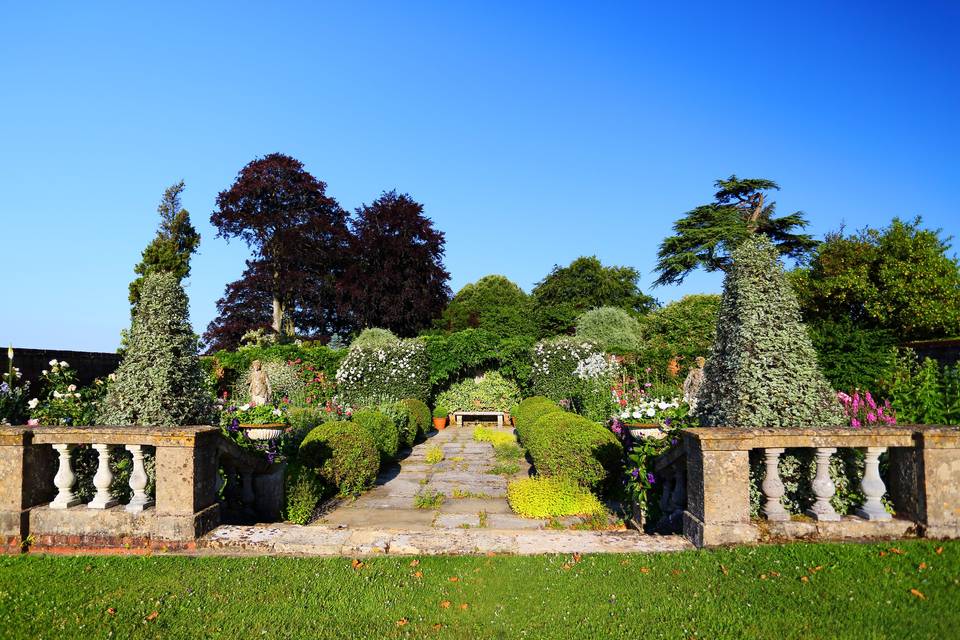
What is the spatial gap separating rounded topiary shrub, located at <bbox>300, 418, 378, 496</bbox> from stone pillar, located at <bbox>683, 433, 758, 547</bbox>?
169 inches

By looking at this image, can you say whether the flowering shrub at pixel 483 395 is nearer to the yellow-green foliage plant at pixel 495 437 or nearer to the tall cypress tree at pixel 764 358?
the yellow-green foliage plant at pixel 495 437

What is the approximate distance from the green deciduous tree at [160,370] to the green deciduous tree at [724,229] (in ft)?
72.2

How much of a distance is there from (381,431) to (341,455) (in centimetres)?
156

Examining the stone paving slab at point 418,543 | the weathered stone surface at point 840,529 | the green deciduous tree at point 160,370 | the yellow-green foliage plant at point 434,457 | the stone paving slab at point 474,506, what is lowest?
the yellow-green foliage plant at point 434,457

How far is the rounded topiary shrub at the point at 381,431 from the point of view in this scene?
24.7ft

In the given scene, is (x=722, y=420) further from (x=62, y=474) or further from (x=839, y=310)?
(x=839, y=310)

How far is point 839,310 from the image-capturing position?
15.9 metres

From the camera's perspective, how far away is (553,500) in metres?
5.82

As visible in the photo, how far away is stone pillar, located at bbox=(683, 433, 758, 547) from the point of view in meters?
3.51

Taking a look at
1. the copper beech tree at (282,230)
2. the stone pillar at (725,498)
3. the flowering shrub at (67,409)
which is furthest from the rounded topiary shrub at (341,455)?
the copper beech tree at (282,230)

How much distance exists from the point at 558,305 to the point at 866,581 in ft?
102

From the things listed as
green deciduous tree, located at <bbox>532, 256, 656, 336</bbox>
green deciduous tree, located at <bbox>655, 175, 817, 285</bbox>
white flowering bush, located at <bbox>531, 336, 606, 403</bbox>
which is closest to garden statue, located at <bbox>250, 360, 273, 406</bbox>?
white flowering bush, located at <bbox>531, 336, 606, 403</bbox>

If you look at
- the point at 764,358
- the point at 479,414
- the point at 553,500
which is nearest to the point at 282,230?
the point at 479,414

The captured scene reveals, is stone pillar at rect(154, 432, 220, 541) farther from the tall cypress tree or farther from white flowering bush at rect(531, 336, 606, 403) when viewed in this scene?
white flowering bush at rect(531, 336, 606, 403)
